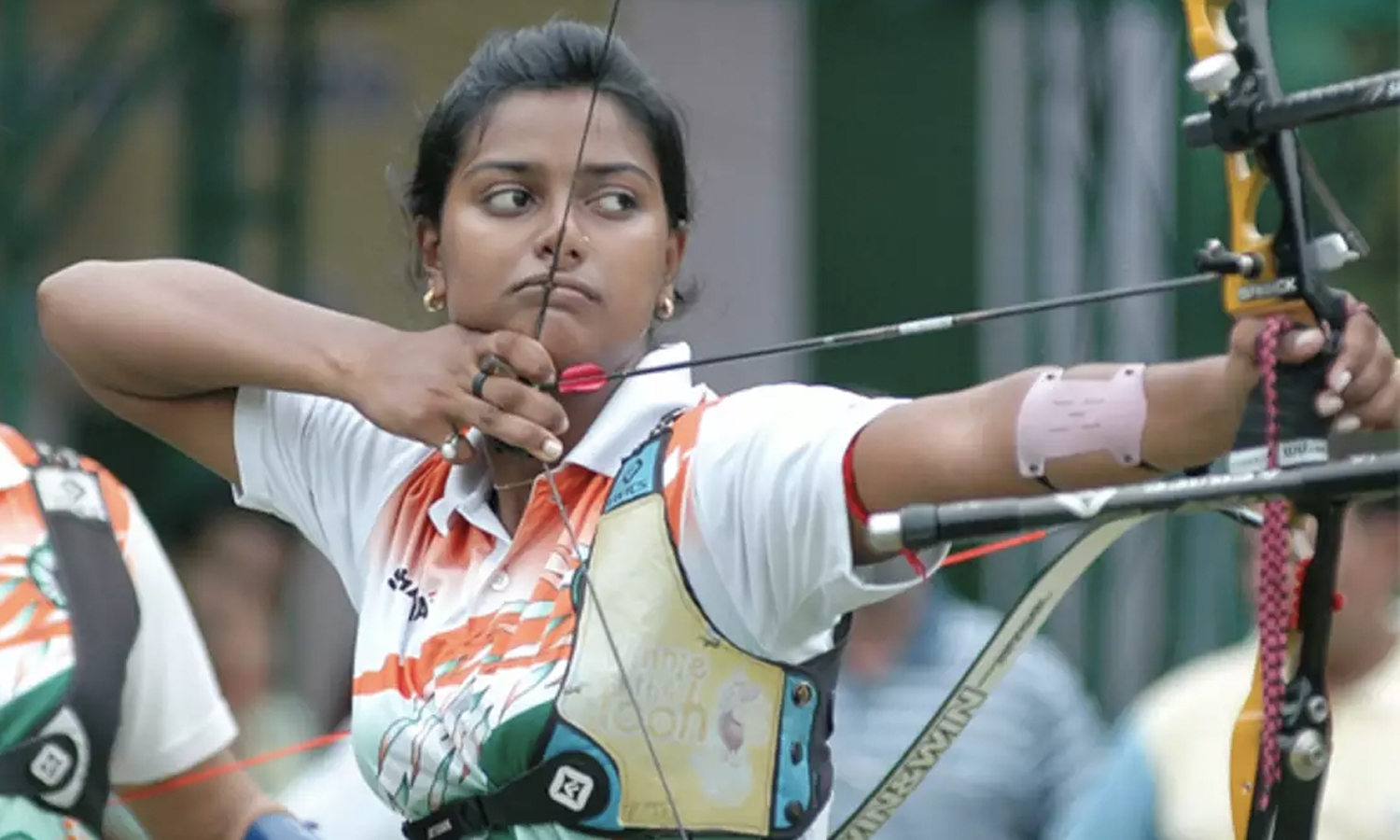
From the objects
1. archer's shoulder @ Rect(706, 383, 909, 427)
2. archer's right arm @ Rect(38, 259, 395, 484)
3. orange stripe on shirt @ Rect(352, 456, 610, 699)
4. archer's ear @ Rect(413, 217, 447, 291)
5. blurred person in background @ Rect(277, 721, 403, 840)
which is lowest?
blurred person in background @ Rect(277, 721, 403, 840)

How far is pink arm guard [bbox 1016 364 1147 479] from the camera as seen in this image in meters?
2.01

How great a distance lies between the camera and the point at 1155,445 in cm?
200

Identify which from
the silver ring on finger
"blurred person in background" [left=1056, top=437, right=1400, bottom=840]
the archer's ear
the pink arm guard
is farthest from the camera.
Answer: "blurred person in background" [left=1056, top=437, right=1400, bottom=840]

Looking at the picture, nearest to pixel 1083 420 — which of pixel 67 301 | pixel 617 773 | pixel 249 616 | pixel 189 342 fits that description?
pixel 617 773

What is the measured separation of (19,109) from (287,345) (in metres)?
3.29

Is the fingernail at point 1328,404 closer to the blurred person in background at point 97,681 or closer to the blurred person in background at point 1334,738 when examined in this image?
Result: the blurred person in background at point 97,681

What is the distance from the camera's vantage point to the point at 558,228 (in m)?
2.40

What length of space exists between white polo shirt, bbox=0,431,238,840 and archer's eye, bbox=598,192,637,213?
77 cm

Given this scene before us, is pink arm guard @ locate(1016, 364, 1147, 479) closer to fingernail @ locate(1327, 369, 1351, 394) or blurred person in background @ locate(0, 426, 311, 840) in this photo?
fingernail @ locate(1327, 369, 1351, 394)

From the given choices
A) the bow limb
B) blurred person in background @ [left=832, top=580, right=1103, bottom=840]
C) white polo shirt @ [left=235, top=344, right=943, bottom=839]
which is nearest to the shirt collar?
white polo shirt @ [left=235, top=344, right=943, bottom=839]

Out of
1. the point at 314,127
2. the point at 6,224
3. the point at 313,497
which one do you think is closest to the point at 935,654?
the point at 313,497

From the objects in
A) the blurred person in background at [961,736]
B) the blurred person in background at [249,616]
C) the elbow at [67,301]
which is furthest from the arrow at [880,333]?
the blurred person in background at [249,616]

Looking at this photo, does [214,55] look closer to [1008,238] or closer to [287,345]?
[1008,238]

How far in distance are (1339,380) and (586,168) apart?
0.76 meters
